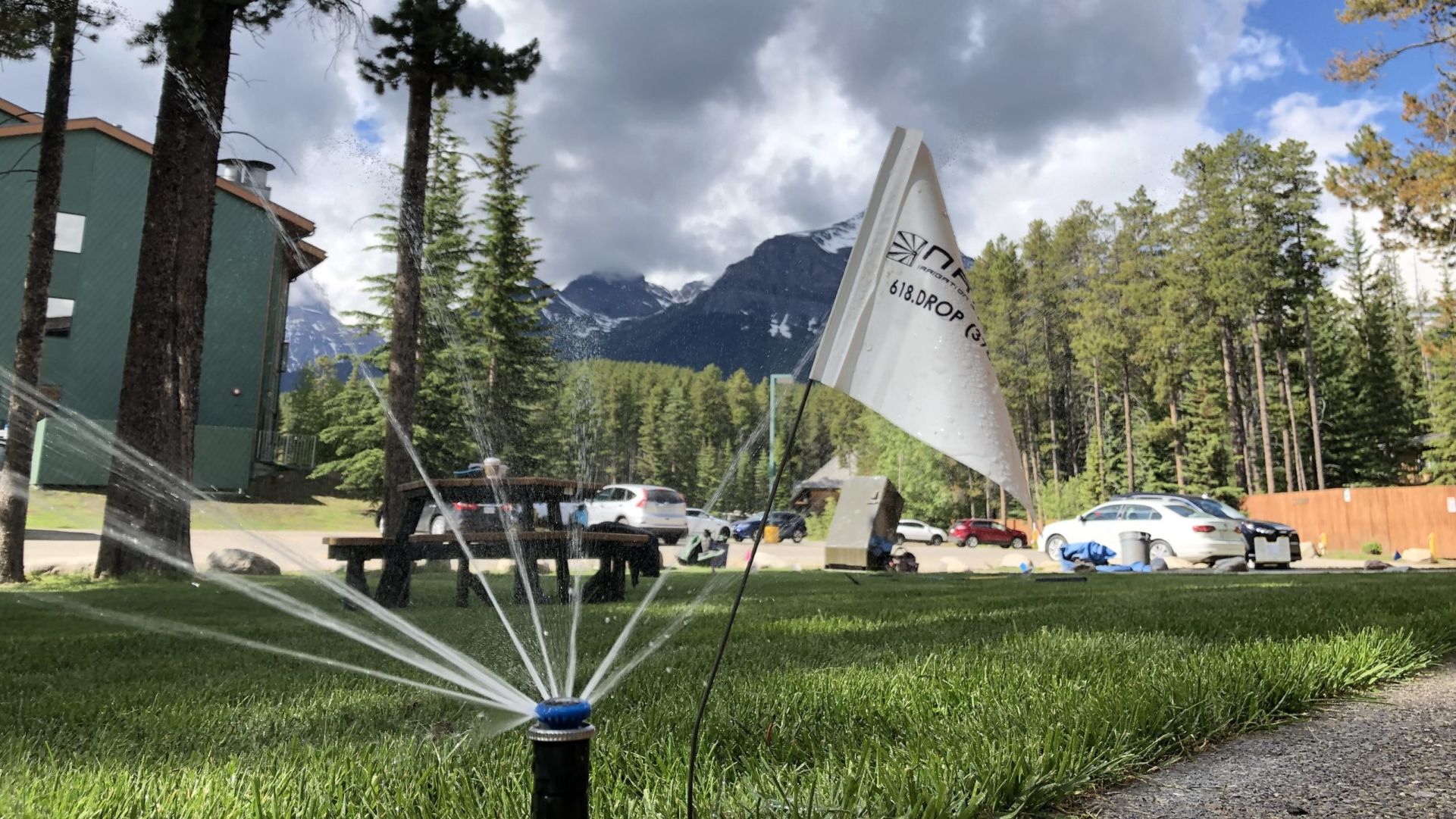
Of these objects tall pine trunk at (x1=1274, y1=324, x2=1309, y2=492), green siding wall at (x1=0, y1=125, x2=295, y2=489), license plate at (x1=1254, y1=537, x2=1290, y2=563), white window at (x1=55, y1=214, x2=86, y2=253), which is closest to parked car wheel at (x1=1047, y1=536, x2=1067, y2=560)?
license plate at (x1=1254, y1=537, x2=1290, y2=563)

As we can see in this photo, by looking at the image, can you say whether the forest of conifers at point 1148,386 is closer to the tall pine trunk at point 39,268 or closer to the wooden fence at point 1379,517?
the wooden fence at point 1379,517

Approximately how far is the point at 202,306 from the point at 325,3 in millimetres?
4036

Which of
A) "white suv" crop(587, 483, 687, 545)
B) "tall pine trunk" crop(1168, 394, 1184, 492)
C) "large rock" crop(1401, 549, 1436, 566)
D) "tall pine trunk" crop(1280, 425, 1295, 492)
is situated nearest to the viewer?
"white suv" crop(587, 483, 687, 545)

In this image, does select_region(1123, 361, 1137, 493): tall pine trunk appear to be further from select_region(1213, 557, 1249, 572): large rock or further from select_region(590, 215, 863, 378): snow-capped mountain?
select_region(590, 215, 863, 378): snow-capped mountain

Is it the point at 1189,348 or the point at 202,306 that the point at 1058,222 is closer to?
the point at 1189,348

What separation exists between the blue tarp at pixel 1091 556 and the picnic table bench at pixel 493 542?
1328 cm

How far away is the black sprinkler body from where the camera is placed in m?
1.22

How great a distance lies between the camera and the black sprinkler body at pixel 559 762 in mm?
1222

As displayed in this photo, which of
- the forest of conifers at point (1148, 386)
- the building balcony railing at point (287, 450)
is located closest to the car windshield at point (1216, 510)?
the forest of conifers at point (1148, 386)

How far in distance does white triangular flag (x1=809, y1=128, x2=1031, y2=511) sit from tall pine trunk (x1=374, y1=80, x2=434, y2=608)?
845cm

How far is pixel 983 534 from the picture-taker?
4175 cm

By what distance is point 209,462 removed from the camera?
95.0ft

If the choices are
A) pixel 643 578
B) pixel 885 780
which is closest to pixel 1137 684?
pixel 885 780

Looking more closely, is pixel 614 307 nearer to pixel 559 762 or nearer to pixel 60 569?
pixel 60 569
